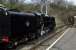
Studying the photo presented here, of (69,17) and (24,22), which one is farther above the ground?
(24,22)

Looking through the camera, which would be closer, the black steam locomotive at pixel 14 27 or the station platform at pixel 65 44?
the black steam locomotive at pixel 14 27

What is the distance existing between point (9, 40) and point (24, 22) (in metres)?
3.36

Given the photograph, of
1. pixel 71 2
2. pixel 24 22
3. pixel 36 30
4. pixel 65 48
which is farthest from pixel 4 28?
pixel 71 2

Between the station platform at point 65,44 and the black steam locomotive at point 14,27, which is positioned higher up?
the black steam locomotive at point 14,27

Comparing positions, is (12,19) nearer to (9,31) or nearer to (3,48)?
(9,31)

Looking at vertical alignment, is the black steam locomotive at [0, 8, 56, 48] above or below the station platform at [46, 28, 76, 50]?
above

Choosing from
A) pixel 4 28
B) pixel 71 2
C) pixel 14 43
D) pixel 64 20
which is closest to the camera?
pixel 4 28

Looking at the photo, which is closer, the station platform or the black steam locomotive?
the black steam locomotive

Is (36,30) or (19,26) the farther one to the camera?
(36,30)

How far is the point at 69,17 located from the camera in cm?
6153

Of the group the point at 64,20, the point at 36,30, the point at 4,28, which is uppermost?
the point at 4,28

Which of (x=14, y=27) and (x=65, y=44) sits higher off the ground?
(x=14, y=27)

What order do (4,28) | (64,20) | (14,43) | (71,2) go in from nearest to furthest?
1. (4,28)
2. (14,43)
3. (64,20)
4. (71,2)

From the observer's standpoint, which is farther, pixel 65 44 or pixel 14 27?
pixel 65 44
